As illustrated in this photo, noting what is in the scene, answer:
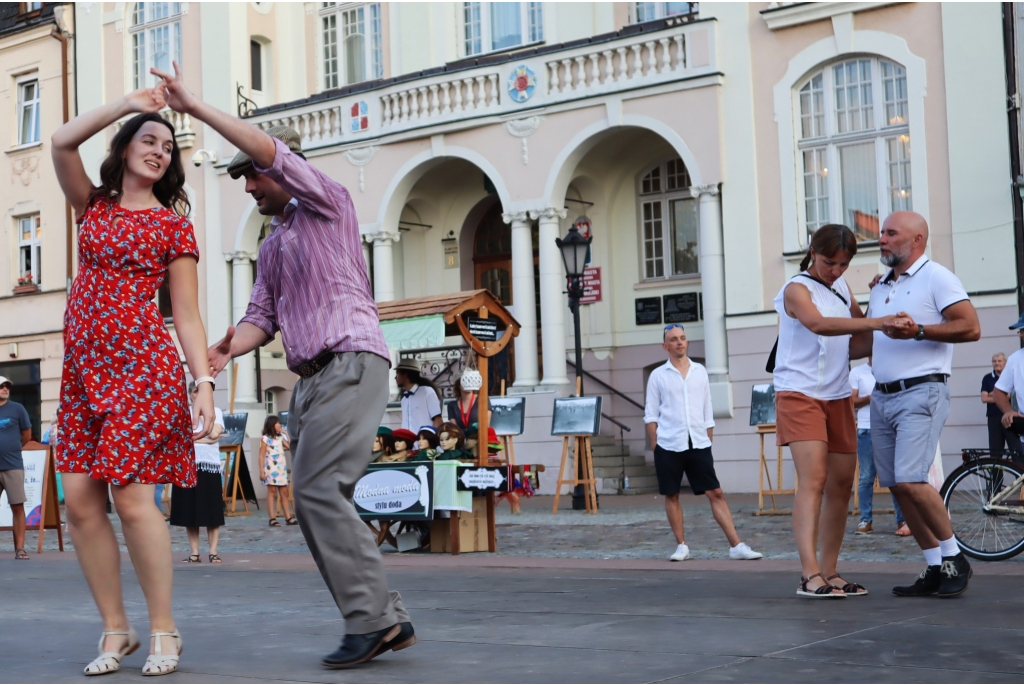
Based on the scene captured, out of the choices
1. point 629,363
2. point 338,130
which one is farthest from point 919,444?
point 338,130

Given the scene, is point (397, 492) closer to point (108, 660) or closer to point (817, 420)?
point (817, 420)

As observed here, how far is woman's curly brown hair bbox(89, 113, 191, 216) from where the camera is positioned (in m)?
5.01

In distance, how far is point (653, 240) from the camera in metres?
23.7

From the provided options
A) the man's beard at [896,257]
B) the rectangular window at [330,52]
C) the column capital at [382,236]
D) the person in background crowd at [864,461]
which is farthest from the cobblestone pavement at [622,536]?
the rectangular window at [330,52]

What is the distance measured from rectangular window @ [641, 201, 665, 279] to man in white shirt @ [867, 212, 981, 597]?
16388mm

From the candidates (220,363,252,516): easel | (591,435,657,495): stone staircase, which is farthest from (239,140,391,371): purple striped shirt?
(591,435,657,495): stone staircase

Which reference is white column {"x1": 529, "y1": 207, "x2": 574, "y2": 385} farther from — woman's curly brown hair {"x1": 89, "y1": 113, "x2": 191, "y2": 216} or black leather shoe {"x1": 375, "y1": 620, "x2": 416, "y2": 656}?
black leather shoe {"x1": 375, "y1": 620, "x2": 416, "y2": 656}

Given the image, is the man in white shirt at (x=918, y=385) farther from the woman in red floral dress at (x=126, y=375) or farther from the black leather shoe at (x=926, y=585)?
the woman in red floral dress at (x=126, y=375)

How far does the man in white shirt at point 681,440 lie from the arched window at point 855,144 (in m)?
10.0

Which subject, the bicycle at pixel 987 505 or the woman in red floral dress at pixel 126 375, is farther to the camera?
the bicycle at pixel 987 505

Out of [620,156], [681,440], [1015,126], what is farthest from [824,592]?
[620,156]

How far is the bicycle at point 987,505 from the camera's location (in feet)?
30.9

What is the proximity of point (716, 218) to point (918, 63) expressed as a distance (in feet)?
12.8

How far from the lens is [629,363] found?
23.5 metres
